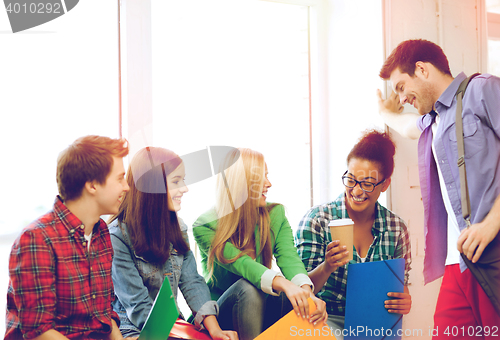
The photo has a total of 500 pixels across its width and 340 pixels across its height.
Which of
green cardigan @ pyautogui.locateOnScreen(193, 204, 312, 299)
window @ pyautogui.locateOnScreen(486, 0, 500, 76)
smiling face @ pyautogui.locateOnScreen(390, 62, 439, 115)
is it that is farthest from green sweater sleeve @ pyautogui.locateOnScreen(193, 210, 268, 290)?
window @ pyautogui.locateOnScreen(486, 0, 500, 76)

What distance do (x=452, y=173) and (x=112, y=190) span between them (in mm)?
1037

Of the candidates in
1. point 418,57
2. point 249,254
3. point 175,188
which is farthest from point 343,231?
point 418,57

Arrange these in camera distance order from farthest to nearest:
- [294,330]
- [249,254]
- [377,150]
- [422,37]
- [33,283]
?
[422,37] < [377,150] < [249,254] < [294,330] < [33,283]

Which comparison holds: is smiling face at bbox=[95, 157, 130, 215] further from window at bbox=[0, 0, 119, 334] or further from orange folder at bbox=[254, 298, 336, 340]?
orange folder at bbox=[254, 298, 336, 340]

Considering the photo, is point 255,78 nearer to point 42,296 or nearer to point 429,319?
point 42,296

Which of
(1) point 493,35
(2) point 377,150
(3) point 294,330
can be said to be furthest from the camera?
(1) point 493,35

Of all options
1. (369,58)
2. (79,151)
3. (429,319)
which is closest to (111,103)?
(79,151)

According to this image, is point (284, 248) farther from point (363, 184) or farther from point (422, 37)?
point (422, 37)

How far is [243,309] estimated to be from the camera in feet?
4.42

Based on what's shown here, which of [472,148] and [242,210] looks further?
[242,210]

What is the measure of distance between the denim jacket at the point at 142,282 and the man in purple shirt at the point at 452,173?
789 mm

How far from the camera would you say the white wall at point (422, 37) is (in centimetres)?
189

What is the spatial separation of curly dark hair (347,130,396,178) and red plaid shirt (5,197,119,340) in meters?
1.01

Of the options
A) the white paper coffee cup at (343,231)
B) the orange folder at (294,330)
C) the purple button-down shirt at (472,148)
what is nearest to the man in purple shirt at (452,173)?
the purple button-down shirt at (472,148)
